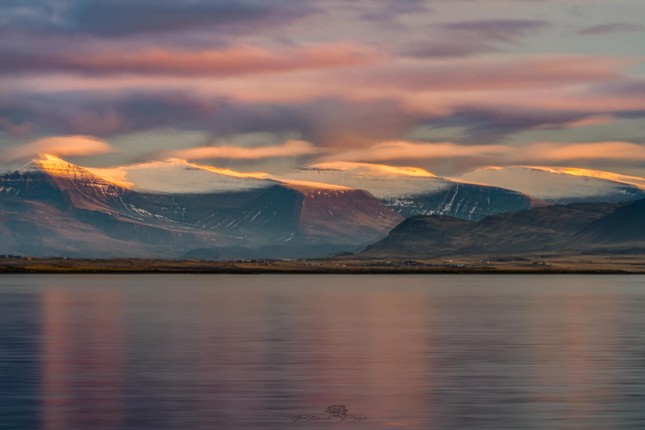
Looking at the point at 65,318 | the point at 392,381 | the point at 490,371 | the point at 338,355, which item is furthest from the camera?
the point at 65,318

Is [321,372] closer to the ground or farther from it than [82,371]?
farther from it

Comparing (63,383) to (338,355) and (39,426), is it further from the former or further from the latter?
(338,355)

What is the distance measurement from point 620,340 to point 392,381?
3827 centimetres

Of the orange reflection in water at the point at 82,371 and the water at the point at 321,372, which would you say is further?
the orange reflection in water at the point at 82,371

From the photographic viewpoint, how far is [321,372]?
3103 inches

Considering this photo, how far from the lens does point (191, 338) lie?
359ft

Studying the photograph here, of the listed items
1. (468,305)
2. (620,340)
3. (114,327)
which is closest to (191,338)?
(114,327)

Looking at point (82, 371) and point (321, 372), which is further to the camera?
point (82, 371)

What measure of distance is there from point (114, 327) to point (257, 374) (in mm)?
51561

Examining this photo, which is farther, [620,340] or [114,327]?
[114,327]

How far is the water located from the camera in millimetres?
58875

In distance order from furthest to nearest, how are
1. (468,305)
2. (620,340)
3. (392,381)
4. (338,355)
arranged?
(468,305), (620,340), (338,355), (392,381)

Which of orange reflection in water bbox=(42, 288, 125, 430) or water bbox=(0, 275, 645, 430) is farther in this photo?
orange reflection in water bbox=(42, 288, 125, 430)

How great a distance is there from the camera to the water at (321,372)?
2318 inches
